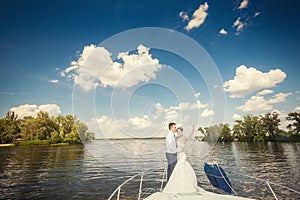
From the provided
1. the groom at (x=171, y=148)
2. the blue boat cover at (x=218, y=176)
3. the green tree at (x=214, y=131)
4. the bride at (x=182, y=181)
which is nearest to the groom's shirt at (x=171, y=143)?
the groom at (x=171, y=148)

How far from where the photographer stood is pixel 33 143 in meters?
70.7

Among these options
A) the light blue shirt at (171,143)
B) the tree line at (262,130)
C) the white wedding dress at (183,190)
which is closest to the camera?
the white wedding dress at (183,190)

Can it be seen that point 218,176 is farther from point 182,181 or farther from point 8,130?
point 8,130

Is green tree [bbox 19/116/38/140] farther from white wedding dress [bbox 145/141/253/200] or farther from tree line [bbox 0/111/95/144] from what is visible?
white wedding dress [bbox 145/141/253/200]

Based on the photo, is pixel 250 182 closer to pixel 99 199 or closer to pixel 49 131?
pixel 99 199

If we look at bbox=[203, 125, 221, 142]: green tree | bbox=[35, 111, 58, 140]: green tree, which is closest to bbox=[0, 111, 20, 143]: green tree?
bbox=[35, 111, 58, 140]: green tree

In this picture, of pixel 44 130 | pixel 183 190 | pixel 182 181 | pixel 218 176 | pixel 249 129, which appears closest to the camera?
pixel 183 190

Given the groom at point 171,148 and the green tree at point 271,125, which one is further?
the green tree at point 271,125

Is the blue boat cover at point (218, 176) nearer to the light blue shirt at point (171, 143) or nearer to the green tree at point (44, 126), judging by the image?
the light blue shirt at point (171, 143)

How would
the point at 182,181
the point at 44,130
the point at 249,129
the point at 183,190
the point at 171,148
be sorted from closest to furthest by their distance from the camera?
the point at 183,190 → the point at 182,181 → the point at 171,148 → the point at 44,130 → the point at 249,129

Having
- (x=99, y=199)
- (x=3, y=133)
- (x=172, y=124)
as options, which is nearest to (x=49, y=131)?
(x=3, y=133)

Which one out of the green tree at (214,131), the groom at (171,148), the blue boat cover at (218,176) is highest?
the green tree at (214,131)

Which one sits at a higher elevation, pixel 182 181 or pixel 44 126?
pixel 44 126

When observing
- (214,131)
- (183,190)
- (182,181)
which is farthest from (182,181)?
(214,131)
